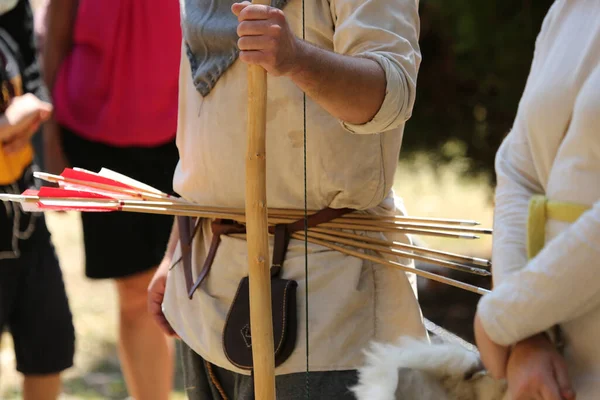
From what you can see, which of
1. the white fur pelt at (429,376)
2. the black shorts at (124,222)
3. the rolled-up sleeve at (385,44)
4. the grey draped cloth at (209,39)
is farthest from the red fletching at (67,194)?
the black shorts at (124,222)

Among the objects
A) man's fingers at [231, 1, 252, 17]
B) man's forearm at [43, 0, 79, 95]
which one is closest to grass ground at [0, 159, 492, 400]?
man's forearm at [43, 0, 79, 95]

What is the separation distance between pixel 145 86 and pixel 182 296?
3.84 ft

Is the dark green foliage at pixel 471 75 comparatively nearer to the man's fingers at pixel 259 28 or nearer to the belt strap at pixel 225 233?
the belt strap at pixel 225 233

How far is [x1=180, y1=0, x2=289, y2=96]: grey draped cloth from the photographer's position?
159 cm

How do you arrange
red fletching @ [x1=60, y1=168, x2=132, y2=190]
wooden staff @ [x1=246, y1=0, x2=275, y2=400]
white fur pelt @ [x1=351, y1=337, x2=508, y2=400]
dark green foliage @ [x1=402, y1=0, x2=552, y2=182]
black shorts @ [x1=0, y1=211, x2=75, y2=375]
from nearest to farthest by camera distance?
white fur pelt @ [x1=351, y1=337, x2=508, y2=400]
wooden staff @ [x1=246, y1=0, x2=275, y2=400]
red fletching @ [x1=60, y1=168, x2=132, y2=190]
black shorts @ [x1=0, y1=211, x2=75, y2=375]
dark green foliage @ [x1=402, y1=0, x2=552, y2=182]

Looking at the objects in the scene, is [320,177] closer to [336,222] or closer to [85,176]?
[336,222]

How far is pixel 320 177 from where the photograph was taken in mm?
1557

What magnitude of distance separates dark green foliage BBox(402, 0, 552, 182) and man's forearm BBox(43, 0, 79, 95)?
1.27 m

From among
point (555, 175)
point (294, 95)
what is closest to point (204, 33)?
point (294, 95)

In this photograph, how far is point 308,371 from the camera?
1.55 meters

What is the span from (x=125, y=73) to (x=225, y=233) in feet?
4.03

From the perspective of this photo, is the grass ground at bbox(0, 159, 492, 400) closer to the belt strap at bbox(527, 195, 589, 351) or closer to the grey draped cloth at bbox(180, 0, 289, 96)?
the grey draped cloth at bbox(180, 0, 289, 96)

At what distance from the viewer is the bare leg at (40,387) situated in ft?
8.68

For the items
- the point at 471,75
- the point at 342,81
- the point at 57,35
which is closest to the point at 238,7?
the point at 342,81
